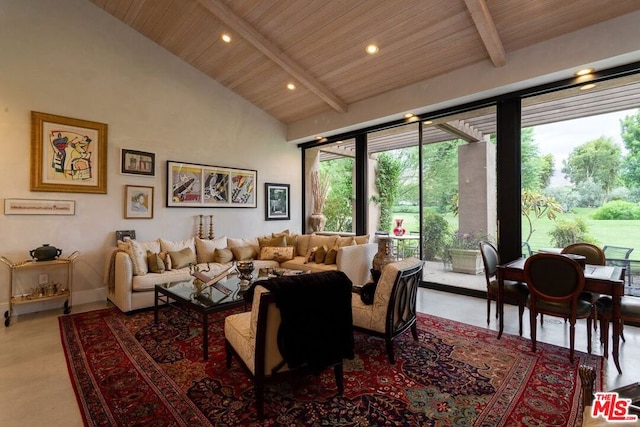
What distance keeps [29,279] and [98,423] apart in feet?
11.4

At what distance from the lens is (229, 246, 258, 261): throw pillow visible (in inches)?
211

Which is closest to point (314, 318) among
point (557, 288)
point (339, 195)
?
point (557, 288)

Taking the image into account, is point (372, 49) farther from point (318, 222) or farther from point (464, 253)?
point (318, 222)

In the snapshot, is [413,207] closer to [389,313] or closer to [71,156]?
[389,313]

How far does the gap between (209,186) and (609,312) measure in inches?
229

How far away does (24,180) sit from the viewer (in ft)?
13.7

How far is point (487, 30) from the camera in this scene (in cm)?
357

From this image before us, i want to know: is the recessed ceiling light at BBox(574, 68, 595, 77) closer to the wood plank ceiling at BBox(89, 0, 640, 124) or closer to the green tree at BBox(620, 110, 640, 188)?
the wood plank ceiling at BBox(89, 0, 640, 124)

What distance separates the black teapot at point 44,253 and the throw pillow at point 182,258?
138cm

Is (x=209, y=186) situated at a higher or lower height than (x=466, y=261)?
higher

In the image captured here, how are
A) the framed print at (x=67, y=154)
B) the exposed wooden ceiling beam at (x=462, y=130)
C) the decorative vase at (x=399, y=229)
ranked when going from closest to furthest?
the framed print at (x=67, y=154) < the exposed wooden ceiling beam at (x=462, y=130) < the decorative vase at (x=399, y=229)

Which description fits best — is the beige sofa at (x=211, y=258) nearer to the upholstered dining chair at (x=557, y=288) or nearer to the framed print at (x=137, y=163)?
the framed print at (x=137, y=163)

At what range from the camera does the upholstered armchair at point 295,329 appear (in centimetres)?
198

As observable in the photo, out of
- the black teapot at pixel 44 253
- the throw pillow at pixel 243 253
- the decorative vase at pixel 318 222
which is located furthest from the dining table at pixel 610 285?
the black teapot at pixel 44 253
